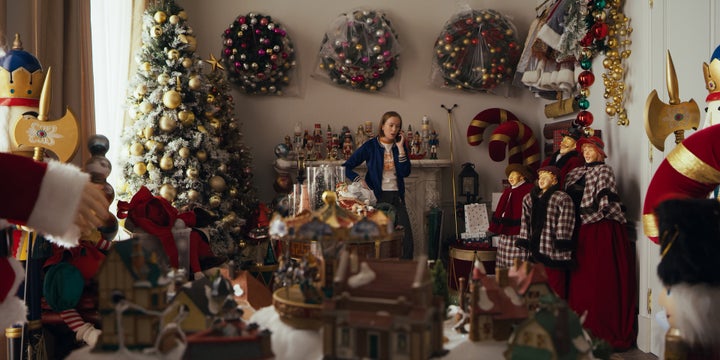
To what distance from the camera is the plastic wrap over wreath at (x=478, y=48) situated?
6.27m

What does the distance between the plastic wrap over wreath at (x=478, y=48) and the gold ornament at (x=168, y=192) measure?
314 centimetres

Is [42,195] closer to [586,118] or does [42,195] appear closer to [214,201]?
[214,201]

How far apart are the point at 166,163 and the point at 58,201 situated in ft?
8.64

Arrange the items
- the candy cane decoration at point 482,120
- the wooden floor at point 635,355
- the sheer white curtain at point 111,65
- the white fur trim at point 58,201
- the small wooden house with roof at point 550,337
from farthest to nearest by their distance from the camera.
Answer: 1. the candy cane decoration at point 482,120
2. the sheer white curtain at point 111,65
3. the wooden floor at point 635,355
4. the white fur trim at point 58,201
5. the small wooden house with roof at point 550,337

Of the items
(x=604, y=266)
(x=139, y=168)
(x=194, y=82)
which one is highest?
(x=194, y=82)

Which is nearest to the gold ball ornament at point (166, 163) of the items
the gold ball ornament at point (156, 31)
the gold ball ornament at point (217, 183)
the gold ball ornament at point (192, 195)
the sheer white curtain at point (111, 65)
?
the gold ball ornament at point (192, 195)

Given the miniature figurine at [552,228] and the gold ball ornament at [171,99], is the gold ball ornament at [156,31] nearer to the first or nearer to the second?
the gold ball ornament at [171,99]

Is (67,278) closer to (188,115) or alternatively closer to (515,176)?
(188,115)

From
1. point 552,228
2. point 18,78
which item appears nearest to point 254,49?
point 18,78

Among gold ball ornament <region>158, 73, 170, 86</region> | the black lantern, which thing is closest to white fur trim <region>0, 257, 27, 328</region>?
gold ball ornament <region>158, 73, 170, 86</region>

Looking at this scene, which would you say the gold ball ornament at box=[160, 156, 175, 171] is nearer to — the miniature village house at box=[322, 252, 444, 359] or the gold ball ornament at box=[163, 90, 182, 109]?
the gold ball ornament at box=[163, 90, 182, 109]

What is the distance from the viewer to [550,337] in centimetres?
161

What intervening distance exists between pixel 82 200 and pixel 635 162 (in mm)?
3874

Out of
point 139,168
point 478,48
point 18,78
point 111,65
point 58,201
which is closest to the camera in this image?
point 58,201
